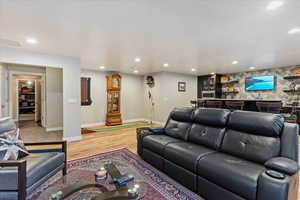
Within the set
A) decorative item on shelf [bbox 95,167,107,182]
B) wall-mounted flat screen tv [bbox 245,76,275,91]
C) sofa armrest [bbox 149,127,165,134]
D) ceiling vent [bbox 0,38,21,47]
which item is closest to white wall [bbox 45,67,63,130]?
ceiling vent [bbox 0,38,21,47]

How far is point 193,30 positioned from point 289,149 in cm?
213

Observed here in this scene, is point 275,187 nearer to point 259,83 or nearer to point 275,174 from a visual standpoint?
point 275,174

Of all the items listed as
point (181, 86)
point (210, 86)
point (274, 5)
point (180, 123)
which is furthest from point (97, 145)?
point (210, 86)

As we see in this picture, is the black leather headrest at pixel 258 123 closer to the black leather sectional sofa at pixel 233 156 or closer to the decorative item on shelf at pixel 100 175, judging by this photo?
the black leather sectional sofa at pixel 233 156

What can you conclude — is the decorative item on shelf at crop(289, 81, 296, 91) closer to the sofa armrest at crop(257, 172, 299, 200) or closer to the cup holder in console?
the sofa armrest at crop(257, 172, 299, 200)

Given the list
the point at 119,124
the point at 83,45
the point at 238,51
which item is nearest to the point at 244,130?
the point at 238,51

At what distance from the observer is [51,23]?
228 cm

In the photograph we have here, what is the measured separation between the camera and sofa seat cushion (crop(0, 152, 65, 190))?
1507mm

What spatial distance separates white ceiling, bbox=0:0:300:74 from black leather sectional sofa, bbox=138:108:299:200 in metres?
1.40

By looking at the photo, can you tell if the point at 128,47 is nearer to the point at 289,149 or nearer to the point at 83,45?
the point at 83,45

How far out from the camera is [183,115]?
118 inches

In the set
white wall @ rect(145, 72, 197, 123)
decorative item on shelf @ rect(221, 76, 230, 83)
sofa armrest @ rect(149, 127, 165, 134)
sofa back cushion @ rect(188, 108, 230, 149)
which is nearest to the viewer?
sofa back cushion @ rect(188, 108, 230, 149)

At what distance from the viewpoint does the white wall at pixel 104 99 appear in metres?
6.25

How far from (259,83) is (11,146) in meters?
7.82
